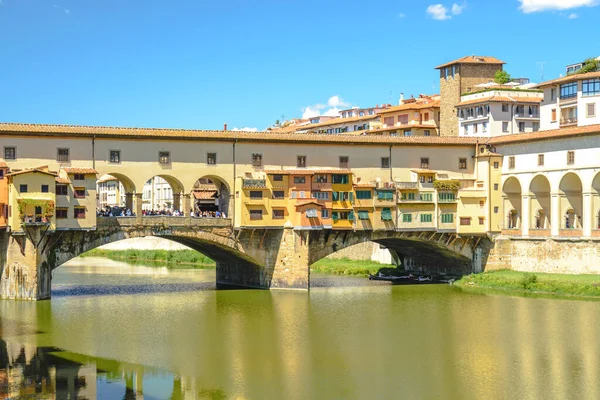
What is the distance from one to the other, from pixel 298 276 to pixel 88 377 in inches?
930

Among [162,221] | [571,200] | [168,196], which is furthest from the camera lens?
[168,196]

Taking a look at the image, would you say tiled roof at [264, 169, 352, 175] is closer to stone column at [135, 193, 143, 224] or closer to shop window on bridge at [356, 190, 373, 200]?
shop window on bridge at [356, 190, 373, 200]

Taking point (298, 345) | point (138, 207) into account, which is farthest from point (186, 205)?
point (298, 345)

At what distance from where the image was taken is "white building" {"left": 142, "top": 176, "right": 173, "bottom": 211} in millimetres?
105312

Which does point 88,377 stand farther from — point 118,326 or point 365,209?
point 365,209

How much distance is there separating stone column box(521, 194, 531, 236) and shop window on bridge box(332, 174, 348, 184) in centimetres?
1161

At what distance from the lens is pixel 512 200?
62.7 metres

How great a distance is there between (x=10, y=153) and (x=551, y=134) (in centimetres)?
3058

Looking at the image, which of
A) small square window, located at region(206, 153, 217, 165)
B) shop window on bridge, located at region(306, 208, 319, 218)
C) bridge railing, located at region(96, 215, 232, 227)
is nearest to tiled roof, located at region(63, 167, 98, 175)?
bridge railing, located at region(96, 215, 232, 227)

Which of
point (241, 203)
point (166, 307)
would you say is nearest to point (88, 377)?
point (166, 307)

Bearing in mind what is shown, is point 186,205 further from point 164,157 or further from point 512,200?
point 512,200

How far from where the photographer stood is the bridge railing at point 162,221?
51.9 meters

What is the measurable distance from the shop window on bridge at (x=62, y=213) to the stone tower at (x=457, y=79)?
3890 cm

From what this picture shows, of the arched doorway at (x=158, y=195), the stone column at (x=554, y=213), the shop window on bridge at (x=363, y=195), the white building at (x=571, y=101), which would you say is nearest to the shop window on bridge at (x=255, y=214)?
the shop window on bridge at (x=363, y=195)
